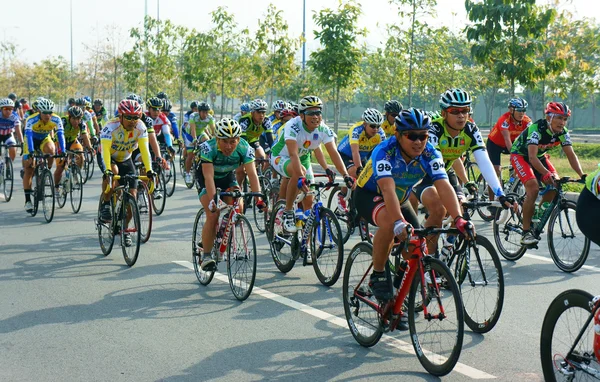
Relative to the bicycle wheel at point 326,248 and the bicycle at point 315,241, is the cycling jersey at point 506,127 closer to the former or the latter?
the bicycle at point 315,241

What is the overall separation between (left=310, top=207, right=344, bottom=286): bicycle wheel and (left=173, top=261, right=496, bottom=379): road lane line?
680mm

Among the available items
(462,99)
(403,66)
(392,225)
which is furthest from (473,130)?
(403,66)

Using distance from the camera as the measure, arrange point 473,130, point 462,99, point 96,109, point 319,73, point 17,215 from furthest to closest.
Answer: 1. point 319,73
2. point 96,109
3. point 17,215
4. point 473,130
5. point 462,99

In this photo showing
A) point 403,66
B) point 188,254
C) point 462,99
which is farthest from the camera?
point 403,66

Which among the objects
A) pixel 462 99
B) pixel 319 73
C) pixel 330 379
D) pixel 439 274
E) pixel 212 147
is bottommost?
pixel 330 379

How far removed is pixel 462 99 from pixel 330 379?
3.33 meters

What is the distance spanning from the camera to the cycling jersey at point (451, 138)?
8.04m

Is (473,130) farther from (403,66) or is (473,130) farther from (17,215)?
(403,66)

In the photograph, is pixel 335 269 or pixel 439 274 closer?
pixel 439 274

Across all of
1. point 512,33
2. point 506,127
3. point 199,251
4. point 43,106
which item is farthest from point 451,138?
point 512,33

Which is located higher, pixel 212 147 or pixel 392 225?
pixel 212 147

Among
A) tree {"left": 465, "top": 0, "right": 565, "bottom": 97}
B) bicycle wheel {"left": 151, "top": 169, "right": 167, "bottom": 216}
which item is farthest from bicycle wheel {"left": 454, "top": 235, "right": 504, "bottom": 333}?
tree {"left": 465, "top": 0, "right": 565, "bottom": 97}

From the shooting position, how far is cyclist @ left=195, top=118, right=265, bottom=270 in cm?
798

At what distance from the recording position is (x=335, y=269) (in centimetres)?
820
